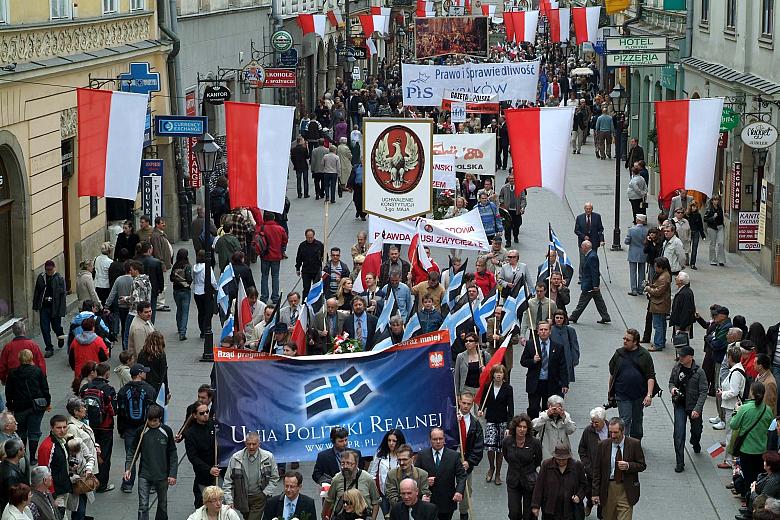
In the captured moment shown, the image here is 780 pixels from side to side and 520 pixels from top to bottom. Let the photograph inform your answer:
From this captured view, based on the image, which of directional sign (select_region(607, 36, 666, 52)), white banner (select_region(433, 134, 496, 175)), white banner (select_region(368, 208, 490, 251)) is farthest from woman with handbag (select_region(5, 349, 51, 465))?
directional sign (select_region(607, 36, 666, 52))

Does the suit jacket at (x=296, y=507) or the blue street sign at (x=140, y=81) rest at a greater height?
the blue street sign at (x=140, y=81)

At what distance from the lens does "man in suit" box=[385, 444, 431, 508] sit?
1255cm

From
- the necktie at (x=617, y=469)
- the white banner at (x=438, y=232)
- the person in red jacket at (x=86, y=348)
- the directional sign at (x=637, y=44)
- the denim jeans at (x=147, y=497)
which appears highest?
the directional sign at (x=637, y=44)

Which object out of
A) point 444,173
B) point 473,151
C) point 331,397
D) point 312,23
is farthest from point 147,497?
point 312,23

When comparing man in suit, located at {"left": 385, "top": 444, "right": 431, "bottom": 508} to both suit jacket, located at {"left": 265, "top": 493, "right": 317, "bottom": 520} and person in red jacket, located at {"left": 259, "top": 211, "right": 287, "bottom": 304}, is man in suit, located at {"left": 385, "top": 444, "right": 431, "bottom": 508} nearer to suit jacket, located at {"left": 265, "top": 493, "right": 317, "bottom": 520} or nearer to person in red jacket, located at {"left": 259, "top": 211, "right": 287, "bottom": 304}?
suit jacket, located at {"left": 265, "top": 493, "right": 317, "bottom": 520}

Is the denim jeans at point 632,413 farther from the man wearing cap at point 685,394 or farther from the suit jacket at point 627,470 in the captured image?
the suit jacket at point 627,470

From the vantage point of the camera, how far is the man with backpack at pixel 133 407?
14804 millimetres

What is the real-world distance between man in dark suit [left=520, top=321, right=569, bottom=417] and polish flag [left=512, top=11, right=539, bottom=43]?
3971cm

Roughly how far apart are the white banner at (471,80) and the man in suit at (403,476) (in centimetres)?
2442

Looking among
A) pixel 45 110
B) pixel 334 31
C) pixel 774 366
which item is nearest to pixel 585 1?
pixel 334 31

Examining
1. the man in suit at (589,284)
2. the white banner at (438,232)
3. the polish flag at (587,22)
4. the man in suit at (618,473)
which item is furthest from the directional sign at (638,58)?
the polish flag at (587,22)

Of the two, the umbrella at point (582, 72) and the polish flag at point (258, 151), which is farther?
the umbrella at point (582, 72)

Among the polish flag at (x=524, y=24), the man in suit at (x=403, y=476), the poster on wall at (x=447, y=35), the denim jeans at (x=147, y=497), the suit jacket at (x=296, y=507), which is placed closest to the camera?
the suit jacket at (x=296, y=507)

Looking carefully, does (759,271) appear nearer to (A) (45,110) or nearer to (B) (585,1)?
(A) (45,110)
